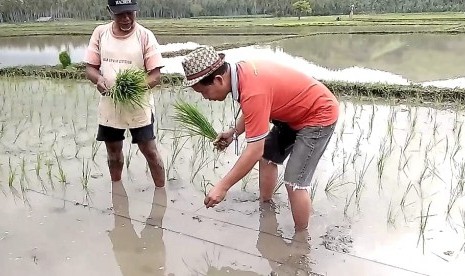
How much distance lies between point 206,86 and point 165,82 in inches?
225

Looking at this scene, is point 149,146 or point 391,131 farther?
point 391,131

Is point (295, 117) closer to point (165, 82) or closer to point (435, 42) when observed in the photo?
point (165, 82)

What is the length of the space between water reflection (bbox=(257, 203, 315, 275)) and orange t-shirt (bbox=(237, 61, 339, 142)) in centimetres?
63

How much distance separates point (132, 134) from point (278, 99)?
121cm

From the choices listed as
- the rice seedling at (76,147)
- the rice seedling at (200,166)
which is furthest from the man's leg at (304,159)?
the rice seedling at (76,147)

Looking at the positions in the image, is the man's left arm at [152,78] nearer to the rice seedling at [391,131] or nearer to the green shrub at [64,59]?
the rice seedling at [391,131]

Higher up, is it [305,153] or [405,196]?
[305,153]

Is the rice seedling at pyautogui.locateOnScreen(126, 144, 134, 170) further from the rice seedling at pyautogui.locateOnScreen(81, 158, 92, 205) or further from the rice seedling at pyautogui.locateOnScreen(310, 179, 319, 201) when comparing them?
the rice seedling at pyautogui.locateOnScreen(310, 179, 319, 201)

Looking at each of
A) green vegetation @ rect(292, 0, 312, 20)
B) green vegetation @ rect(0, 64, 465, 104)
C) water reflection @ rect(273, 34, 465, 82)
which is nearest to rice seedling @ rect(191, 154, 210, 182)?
green vegetation @ rect(0, 64, 465, 104)

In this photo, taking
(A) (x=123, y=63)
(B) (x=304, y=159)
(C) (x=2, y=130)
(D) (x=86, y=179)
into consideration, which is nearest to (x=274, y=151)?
(B) (x=304, y=159)

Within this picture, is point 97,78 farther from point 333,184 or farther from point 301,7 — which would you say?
point 301,7

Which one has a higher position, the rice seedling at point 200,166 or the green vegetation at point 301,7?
the green vegetation at point 301,7

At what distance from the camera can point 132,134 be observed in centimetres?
326

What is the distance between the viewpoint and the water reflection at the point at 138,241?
2.51m
